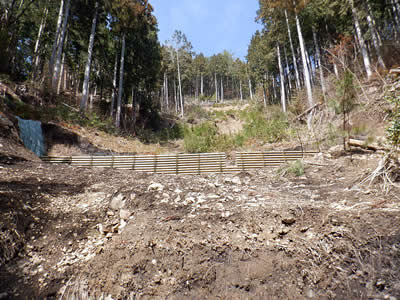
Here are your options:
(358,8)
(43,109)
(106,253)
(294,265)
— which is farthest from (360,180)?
(358,8)

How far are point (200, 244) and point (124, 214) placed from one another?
100cm

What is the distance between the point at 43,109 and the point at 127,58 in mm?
7648

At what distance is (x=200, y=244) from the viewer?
4.85 feet

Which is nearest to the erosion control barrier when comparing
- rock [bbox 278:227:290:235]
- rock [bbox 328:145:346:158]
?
rock [bbox 328:145:346:158]

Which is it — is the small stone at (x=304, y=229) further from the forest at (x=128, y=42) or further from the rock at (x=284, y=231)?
the forest at (x=128, y=42)

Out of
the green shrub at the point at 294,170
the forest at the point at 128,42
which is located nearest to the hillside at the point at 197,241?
the green shrub at the point at 294,170

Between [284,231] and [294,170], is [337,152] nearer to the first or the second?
[294,170]

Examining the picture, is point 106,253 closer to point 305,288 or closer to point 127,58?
point 305,288

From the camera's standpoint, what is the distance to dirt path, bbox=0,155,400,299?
111 centimetres

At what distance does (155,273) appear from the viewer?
1.30m

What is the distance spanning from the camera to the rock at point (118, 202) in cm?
213

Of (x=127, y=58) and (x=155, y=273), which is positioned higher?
(x=127, y=58)

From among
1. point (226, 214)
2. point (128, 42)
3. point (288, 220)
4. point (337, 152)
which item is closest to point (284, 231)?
point (288, 220)

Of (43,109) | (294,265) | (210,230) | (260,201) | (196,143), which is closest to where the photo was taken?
(294,265)
